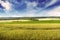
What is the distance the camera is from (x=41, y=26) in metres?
2.86

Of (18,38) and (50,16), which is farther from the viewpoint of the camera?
(50,16)

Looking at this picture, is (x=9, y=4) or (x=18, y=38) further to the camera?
(x=9, y=4)

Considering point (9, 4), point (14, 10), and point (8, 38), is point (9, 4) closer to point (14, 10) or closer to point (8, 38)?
point (14, 10)

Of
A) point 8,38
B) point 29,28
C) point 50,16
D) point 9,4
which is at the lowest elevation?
point 8,38

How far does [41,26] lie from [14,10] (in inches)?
24.7

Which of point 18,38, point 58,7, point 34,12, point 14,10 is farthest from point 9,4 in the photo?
point 58,7

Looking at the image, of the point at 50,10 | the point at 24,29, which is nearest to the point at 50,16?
the point at 50,10

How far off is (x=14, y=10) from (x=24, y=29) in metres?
0.44

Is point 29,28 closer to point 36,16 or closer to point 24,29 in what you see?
point 24,29

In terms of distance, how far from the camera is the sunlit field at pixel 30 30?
2775 millimetres

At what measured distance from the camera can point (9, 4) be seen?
296cm

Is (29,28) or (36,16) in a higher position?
(36,16)

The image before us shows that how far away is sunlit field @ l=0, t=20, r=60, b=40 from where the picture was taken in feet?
9.11

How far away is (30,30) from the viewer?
2.81 meters
